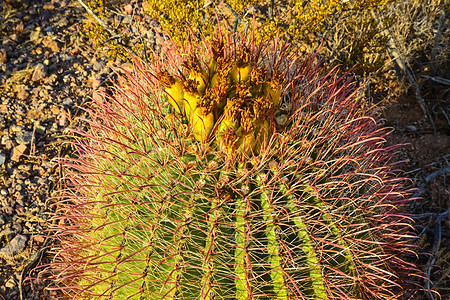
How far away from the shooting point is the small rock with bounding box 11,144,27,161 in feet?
11.6

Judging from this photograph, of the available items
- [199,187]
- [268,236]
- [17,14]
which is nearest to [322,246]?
[268,236]

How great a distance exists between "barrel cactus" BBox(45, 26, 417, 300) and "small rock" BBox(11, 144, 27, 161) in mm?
1977

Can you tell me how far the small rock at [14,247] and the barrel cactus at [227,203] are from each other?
4.75ft

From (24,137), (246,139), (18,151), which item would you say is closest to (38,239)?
(18,151)

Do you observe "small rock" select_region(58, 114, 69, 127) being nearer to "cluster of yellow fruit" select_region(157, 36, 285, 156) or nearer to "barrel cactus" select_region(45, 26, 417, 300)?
"barrel cactus" select_region(45, 26, 417, 300)

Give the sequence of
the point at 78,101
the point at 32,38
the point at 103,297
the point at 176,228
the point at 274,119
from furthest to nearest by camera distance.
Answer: the point at 32,38
the point at 78,101
the point at 274,119
the point at 103,297
the point at 176,228

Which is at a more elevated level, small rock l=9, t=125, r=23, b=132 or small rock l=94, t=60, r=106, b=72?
small rock l=94, t=60, r=106, b=72

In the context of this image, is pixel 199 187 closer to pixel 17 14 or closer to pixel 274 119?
pixel 274 119

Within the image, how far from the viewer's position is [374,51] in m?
4.22

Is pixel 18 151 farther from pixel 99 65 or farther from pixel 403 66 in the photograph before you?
pixel 403 66

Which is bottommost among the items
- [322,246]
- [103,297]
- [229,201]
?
[103,297]

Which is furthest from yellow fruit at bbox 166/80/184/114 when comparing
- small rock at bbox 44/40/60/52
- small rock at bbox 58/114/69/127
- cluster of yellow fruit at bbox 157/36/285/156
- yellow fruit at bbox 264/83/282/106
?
small rock at bbox 44/40/60/52

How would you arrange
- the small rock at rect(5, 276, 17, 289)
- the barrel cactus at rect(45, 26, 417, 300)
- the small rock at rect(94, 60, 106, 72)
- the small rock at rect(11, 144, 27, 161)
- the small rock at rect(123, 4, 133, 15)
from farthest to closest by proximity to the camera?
the small rock at rect(123, 4, 133, 15), the small rock at rect(94, 60, 106, 72), the small rock at rect(11, 144, 27, 161), the small rock at rect(5, 276, 17, 289), the barrel cactus at rect(45, 26, 417, 300)

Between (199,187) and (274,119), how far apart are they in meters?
0.57
